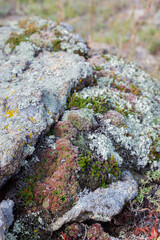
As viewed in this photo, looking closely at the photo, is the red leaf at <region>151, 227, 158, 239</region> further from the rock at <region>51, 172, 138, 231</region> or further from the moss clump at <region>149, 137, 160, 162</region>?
the moss clump at <region>149, 137, 160, 162</region>

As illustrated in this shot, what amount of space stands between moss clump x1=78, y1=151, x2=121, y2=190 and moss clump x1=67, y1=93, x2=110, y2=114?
147 centimetres

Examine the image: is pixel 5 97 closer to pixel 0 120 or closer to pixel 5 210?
pixel 0 120

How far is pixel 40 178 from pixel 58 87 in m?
2.53

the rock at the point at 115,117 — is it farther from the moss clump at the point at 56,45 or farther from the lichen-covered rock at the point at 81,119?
the moss clump at the point at 56,45

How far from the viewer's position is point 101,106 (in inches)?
230

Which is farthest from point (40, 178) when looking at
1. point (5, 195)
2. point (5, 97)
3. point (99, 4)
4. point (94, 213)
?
point (99, 4)

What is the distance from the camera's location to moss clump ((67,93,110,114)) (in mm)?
5523

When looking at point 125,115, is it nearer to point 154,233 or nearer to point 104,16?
point 154,233

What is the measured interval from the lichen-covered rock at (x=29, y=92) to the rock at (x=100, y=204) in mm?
1404

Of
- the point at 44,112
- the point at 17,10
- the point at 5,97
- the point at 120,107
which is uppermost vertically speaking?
the point at 17,10

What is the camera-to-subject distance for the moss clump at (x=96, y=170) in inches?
171

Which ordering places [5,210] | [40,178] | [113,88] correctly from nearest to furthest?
[5,210] < [40,178] < [113,88]

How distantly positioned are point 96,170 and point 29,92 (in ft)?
7.96

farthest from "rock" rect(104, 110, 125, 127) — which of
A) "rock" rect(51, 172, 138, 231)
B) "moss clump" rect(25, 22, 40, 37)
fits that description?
"moss clump" rect(25, 22, 40, 37)
